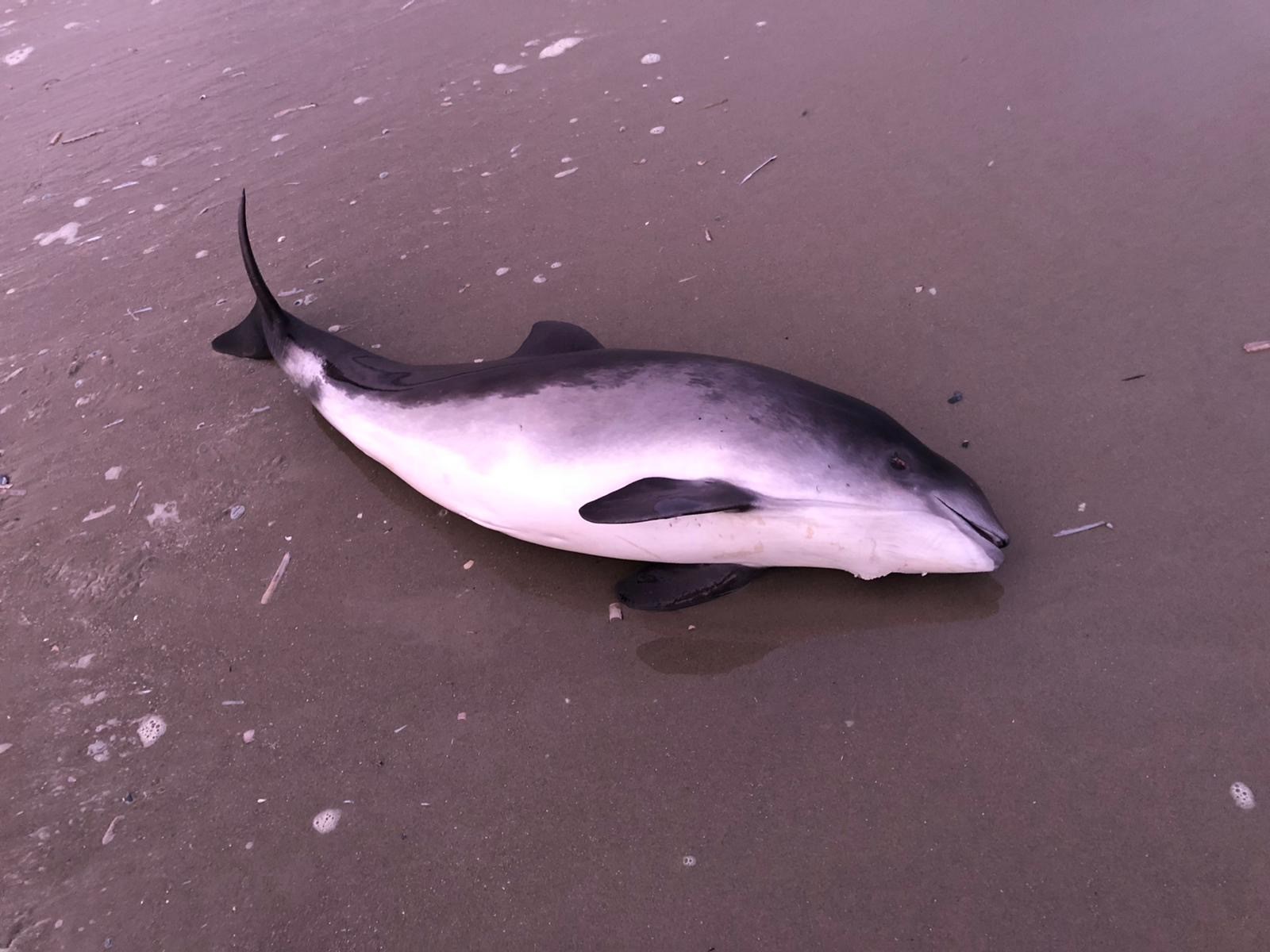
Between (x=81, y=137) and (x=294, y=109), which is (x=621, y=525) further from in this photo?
(x=81, y=137)

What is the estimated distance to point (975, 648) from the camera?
266cm

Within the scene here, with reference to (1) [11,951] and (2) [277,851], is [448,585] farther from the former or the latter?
(1) [11,951]

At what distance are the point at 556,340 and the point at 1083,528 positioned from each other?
2.19 metres

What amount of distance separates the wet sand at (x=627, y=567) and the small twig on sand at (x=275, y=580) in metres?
0.06

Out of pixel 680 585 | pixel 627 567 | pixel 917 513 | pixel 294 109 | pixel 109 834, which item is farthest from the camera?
pixel 294 109

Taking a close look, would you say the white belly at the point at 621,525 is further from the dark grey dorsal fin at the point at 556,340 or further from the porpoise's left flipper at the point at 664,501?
the dark grey dorsal fin at the point at 556,340

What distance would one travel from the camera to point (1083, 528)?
9.48 feet

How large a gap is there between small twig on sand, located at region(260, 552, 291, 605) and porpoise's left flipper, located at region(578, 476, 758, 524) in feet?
4.28

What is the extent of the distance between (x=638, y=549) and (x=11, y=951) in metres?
2.21

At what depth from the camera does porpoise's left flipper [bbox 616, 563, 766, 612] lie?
9.34 ft

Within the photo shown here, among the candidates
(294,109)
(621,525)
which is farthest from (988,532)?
(294,109)

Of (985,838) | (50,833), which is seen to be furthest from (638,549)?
(50,833)

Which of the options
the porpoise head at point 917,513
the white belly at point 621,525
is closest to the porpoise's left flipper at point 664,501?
the white belly at point 621,525

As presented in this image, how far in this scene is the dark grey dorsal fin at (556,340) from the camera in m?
3.55
